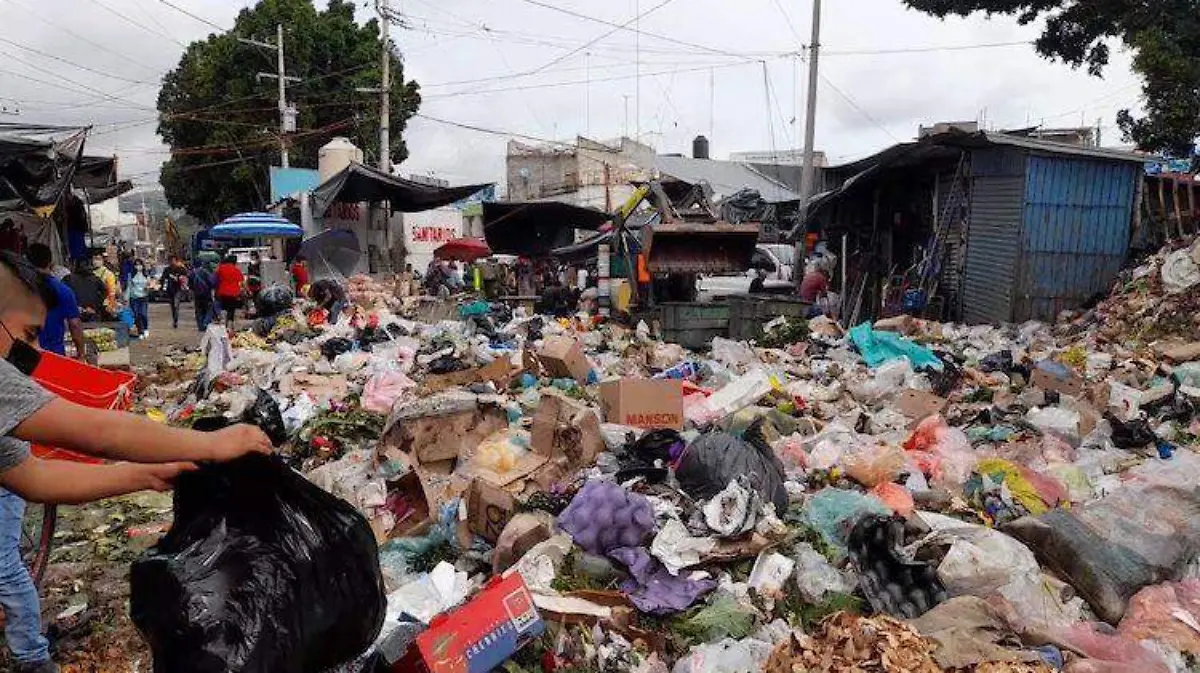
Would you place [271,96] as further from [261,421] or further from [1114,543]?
[1114,543]

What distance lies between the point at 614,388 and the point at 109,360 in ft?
18.7

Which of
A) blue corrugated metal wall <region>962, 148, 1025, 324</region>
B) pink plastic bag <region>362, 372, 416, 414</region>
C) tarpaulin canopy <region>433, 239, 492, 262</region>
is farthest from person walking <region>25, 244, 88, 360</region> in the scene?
tarpaulin canopy <region>433, 239, 492, 262</region>

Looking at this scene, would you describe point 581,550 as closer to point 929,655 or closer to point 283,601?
point 929,655

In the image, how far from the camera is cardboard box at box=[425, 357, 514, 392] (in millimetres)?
6898

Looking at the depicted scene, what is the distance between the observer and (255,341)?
9.73m

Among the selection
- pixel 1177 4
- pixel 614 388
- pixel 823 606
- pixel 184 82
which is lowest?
pixel 823 606

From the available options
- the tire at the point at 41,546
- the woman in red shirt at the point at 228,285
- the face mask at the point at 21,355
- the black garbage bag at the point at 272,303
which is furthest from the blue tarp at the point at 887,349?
the woman in red shirt at the point at 228,285

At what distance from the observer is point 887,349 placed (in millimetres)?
8461

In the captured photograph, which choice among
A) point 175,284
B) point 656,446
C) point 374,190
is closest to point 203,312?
point 175,284

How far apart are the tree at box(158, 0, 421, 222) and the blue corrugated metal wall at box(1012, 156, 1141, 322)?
19880 mm

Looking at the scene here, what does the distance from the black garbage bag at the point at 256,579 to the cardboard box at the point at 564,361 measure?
5.16 m

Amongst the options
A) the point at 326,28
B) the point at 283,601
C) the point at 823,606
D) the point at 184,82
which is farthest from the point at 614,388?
the point at 184,82

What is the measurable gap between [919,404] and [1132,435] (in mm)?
1422

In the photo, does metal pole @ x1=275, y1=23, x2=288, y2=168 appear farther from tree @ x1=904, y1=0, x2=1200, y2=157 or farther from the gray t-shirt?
the gray t-shirt
